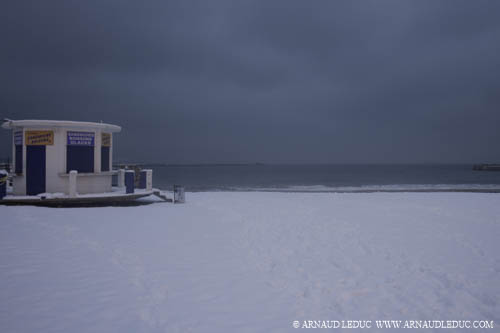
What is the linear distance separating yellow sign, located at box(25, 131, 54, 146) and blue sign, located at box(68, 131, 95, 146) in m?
0.71

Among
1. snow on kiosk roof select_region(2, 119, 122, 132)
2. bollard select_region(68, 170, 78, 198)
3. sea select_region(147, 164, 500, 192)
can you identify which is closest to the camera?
bollard select_region(68, 170, 78, 198)

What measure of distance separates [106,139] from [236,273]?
1150cm

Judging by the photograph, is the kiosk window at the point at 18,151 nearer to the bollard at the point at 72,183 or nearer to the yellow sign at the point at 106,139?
the bollard at the point at 72,183

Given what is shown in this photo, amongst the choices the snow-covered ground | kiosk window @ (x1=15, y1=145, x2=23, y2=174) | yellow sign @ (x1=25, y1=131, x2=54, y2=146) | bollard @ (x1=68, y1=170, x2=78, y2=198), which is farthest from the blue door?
the snow-covered ground

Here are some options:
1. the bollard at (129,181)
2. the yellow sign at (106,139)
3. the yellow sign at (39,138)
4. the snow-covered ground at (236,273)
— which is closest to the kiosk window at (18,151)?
the yellow sign at (39,138)

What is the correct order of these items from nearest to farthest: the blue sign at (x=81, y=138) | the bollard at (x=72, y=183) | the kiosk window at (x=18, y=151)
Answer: the bollard at (x=72, y=183) < the kiosk window at (x=18, y=151) < the blue sign at (x=81, y=138)

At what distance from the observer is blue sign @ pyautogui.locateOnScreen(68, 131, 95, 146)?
12641 mm

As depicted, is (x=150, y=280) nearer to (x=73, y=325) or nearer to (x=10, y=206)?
(x=73, y=325)

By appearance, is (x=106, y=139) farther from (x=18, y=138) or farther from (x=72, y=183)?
(x=18, y=138)

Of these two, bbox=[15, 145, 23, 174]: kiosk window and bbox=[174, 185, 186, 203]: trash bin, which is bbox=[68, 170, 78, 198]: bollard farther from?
bbox=[174, 185, 186, 203]: trash bin

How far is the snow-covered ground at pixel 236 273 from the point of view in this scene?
377cm

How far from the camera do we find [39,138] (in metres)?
12.4

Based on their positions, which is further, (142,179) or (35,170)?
(142,179)

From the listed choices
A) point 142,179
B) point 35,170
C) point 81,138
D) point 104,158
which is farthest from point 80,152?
point 142,179
